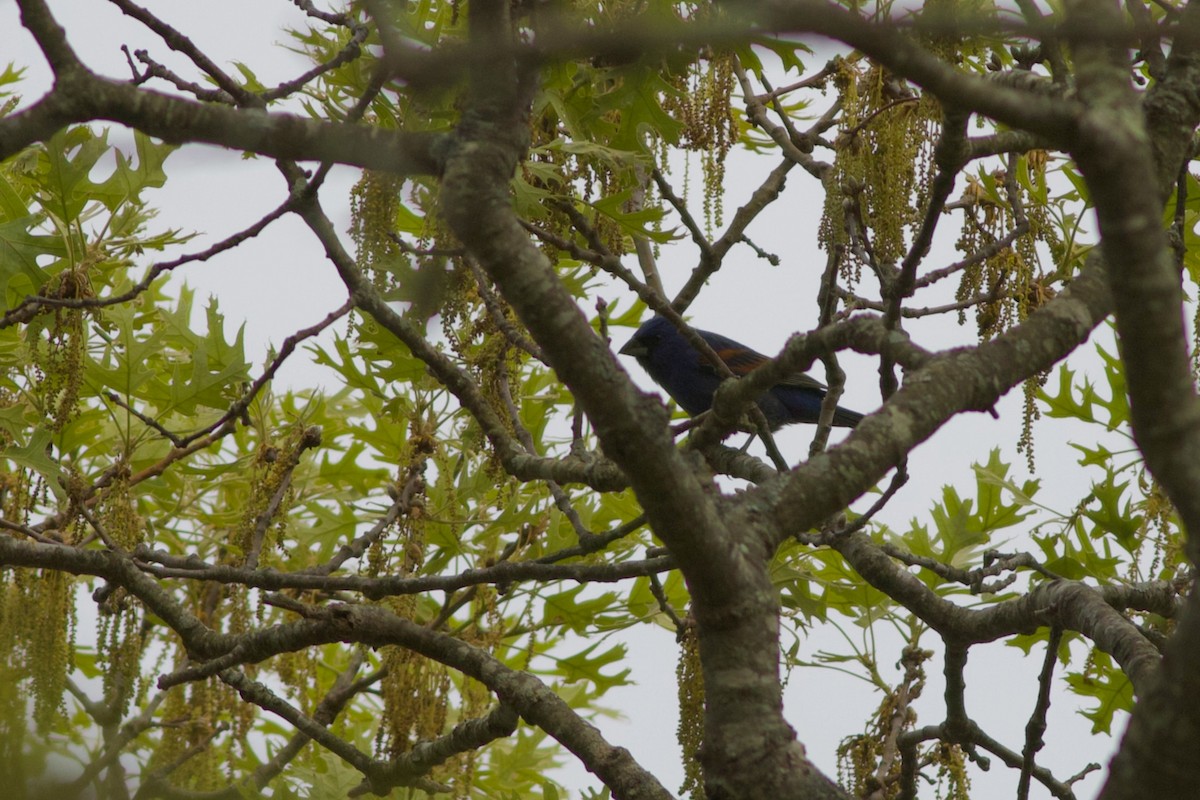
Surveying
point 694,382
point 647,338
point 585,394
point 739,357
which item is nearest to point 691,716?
point 585,394

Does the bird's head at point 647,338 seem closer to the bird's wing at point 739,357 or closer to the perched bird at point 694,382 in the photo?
the perched bird at point 694,382

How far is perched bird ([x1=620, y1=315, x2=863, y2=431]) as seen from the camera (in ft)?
23.5

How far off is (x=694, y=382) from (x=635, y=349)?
0.47 metres

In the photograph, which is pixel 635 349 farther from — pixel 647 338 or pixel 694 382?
pixel 694 382

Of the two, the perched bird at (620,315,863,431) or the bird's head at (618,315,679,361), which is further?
the bird's head at (618,315,679,361)

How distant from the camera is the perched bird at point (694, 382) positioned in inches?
282

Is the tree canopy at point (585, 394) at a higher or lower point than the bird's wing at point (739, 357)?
lower

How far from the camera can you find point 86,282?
3.66 metres

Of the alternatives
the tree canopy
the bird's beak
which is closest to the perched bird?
the bird's beak

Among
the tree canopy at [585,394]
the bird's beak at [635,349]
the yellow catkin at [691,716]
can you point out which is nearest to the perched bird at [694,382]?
the bird's beak at [635,349]

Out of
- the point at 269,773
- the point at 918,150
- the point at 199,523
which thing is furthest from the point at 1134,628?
the point at 199,523

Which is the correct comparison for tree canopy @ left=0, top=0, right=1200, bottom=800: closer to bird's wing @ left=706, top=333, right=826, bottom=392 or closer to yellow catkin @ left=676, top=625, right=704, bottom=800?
yellow catkin @ left=676, top=625, right=704, bottom=800

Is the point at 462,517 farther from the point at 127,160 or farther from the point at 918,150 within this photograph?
the point at 918,150

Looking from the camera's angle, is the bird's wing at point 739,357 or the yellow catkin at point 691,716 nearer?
the yellow catkin at point 691,716
